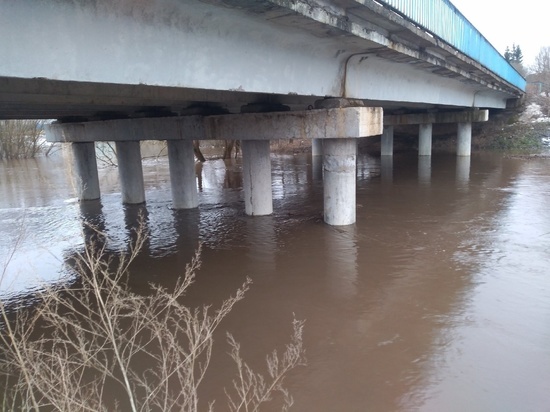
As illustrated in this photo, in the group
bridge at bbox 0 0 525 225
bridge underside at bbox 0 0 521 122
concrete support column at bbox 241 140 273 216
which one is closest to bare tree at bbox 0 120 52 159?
bridge at bbox 0 0 525 225

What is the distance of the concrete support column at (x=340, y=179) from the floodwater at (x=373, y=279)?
0.33 meters

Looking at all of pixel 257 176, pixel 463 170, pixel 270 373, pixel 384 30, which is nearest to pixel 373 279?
pixel 270 373

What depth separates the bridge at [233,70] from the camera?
414 centimetres

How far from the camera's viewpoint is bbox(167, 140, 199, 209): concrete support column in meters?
12.4

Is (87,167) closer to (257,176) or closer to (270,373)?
(257,176)

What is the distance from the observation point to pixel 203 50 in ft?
17.6

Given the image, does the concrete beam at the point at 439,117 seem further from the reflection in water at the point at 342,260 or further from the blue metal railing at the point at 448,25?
the reflection in water at the point at 342,260

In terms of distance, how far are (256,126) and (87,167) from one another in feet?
26.9

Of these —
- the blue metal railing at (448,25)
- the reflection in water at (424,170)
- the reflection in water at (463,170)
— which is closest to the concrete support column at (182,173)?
the blue metal railing at (448,25)

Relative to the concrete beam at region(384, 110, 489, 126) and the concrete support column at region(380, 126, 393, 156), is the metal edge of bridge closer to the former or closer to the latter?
the concrete beam at region(384, 110, 489, 126)

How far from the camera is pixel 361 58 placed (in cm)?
892

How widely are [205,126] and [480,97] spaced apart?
59.0ft

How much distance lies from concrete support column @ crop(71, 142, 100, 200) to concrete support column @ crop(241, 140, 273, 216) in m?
6.62

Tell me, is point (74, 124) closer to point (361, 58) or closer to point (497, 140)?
point (361, 58)
